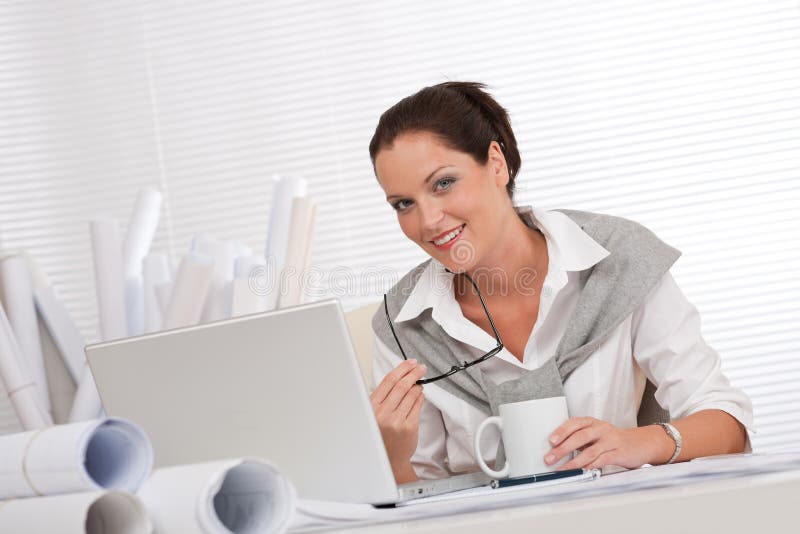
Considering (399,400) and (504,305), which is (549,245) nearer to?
(504,305)

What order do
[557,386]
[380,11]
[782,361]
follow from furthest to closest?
[380,11] → [782,361] → [557,386]

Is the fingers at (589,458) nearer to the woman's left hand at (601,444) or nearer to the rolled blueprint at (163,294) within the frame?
the woman's left hand at (601,444)

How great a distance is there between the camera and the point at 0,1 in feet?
9.62

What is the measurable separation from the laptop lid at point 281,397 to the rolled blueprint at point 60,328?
40.3 inches

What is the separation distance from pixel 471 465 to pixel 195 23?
1900mm

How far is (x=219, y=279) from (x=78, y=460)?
4.03ft

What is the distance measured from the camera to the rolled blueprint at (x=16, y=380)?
5.77 feet

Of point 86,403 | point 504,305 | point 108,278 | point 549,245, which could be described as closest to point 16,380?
point 86,403

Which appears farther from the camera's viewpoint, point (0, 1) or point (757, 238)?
point (0, 1)

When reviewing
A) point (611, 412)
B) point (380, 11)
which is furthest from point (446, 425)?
point (380, 11)

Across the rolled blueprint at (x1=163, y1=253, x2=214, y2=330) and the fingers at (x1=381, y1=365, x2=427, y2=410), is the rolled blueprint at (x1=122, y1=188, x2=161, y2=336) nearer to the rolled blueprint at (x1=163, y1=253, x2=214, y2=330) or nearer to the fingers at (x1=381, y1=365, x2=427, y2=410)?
the rolled blueprint at (x1=163, y1=253, x2=214, y2=330)

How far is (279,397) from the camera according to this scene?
92cm

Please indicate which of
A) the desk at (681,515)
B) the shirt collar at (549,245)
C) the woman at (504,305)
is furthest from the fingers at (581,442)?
the desk at (681,515)

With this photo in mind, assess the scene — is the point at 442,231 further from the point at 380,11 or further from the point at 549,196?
the point at 380,11
